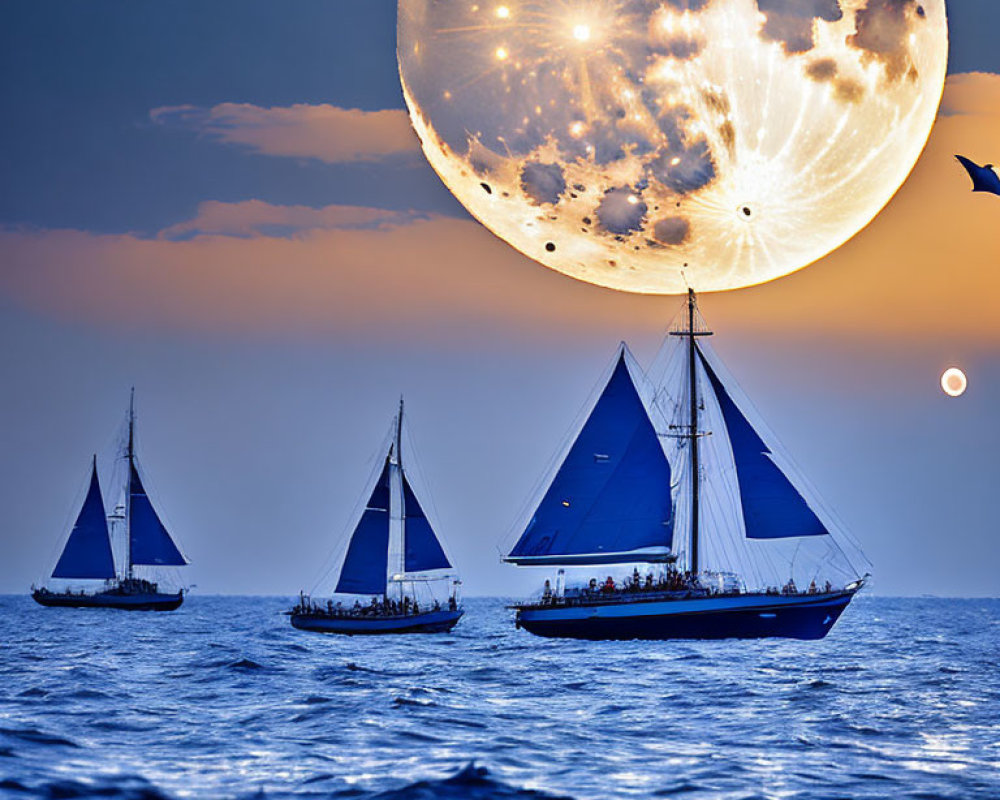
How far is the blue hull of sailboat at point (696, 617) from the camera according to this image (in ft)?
237

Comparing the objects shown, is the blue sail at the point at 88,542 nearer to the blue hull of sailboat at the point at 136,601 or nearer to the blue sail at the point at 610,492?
the blue hull of sailboat at the point at 136,601

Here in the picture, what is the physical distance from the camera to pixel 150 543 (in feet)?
444

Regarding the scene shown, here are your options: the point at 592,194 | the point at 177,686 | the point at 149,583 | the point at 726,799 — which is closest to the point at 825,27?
the point at 592,194

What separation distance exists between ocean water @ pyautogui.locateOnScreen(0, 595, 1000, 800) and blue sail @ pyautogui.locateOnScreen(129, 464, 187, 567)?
2750 inches

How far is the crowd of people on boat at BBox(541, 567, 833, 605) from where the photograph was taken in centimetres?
7400

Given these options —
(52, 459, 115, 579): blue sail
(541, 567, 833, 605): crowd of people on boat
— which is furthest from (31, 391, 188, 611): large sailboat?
(541, 567, 833, 605): crowd of people on boat

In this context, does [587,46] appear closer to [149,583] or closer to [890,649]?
[890,649]

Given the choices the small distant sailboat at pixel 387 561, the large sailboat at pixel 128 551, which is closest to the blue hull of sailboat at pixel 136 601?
the large sailboat at pixel 128 551

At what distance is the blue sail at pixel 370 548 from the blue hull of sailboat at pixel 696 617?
1638 centimetres

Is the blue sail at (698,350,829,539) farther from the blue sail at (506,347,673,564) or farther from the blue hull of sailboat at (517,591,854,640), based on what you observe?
the blue sail at (506,347,673,564)

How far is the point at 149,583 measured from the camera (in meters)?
143

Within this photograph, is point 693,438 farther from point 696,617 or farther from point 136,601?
point 136,601

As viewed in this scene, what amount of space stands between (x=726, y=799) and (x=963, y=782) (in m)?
5.77

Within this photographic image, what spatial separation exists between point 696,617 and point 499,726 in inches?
1546
